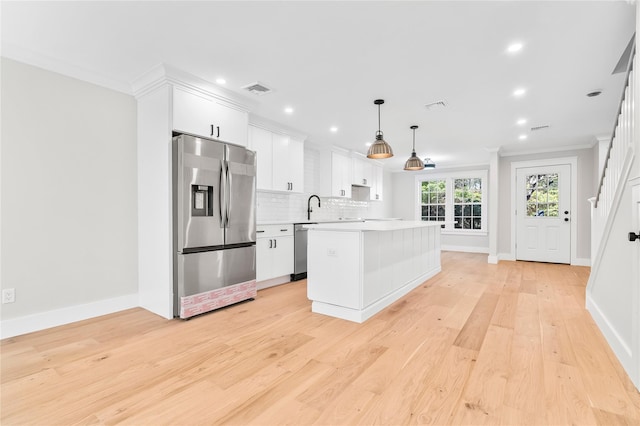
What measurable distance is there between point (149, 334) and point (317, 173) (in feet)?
14.1

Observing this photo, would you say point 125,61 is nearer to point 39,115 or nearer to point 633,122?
point 39,115

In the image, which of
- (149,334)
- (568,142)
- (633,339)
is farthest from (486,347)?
(568,142)

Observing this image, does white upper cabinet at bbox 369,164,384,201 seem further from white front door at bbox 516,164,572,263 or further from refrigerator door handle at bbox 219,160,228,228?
refrigerator door handle at bbox 219,160,228,228

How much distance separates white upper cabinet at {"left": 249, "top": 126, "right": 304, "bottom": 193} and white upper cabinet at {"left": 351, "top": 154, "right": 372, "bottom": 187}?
1.95 meters

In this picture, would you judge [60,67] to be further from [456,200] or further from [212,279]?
[456,200]

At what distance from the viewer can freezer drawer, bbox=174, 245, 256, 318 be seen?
10.00ft

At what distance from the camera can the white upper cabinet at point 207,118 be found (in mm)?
3121

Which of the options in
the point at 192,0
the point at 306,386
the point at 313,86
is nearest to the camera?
the point at 306,386

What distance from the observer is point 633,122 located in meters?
2.07

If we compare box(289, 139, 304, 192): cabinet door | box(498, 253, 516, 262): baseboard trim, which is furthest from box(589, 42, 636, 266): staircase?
box(289, 139, 304, 192): cabinet door

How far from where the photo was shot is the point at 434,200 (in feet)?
29.0

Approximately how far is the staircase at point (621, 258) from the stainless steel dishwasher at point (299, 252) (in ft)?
11.0

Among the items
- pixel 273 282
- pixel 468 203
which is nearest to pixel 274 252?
pixel 273 282

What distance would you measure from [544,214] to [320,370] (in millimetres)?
6624
